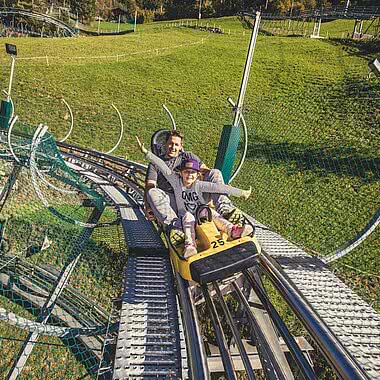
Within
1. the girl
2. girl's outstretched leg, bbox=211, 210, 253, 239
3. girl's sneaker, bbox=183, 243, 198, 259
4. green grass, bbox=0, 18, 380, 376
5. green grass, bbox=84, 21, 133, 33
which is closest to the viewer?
girl's sneaker, bbox=183, 243, 198, 259

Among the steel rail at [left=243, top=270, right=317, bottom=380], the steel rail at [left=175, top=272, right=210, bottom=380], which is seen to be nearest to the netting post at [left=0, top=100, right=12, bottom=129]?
the steel rail at [left=175, top=272, right=210, bottom=380]

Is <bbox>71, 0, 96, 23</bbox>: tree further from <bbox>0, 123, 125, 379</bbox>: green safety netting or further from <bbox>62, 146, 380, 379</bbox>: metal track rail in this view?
<bbox>62, 146, 380, 379</bbox>: metal track rail

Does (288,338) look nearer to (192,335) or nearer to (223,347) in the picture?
(223,347)

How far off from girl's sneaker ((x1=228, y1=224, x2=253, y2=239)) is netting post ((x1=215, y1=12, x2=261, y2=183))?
168 cm

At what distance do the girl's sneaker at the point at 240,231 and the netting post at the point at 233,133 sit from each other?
1.68 meters

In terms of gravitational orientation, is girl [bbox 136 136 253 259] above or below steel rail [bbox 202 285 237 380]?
above

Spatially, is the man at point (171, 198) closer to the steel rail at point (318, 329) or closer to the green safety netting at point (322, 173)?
the steel rail at point (318, 329)

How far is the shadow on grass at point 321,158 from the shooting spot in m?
5.63

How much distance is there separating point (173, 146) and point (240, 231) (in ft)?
3.56

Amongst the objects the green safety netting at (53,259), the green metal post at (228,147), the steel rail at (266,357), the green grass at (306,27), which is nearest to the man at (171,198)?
the steel rail at (266,357)

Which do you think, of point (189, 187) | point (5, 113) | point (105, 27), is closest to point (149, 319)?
point (189, 187)

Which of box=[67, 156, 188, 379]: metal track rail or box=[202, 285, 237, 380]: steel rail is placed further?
box=[67, 156, 188, 379]: metal track rail

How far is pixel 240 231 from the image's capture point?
1.87 meters

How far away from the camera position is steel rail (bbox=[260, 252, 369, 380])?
4.01ft
